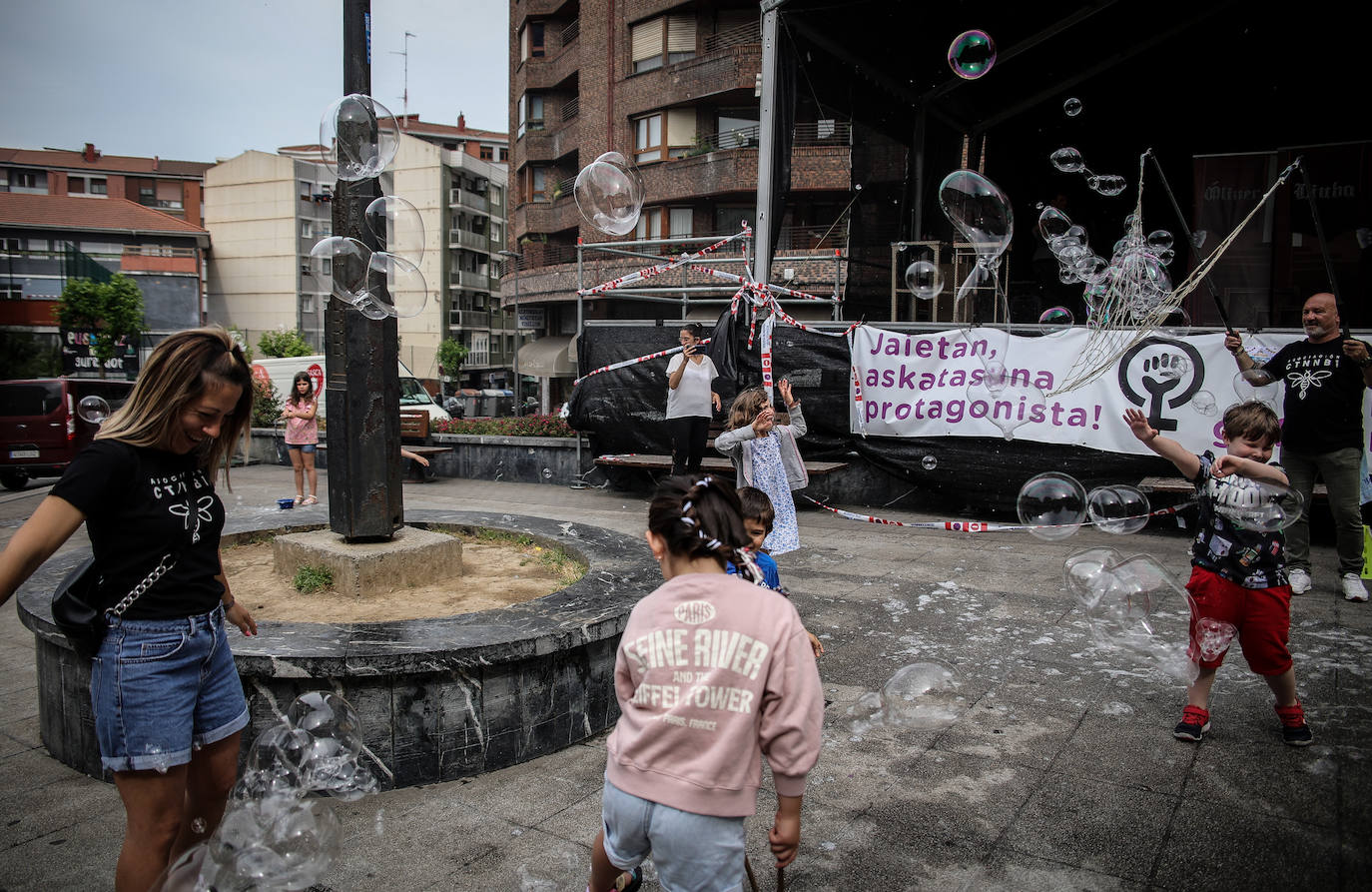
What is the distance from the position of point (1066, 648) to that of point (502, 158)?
80.2 metres

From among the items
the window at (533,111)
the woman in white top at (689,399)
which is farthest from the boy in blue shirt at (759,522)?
the window at (533,111)

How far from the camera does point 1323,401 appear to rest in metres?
6.00

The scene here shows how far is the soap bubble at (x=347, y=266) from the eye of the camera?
4.44 meters

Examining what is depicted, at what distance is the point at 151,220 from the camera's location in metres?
57.7

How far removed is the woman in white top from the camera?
9.03 meters

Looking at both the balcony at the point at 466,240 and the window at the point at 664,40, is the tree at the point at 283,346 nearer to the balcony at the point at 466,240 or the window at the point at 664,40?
the balcony at the point at 466,240

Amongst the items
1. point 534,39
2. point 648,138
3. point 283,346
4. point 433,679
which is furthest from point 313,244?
point 433,679

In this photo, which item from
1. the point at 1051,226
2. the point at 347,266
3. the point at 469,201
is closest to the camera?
the point at 347,266

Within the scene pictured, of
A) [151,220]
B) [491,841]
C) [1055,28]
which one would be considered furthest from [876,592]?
[151,220]

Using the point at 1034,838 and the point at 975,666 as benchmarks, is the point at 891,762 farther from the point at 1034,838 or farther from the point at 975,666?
the point at 975,666

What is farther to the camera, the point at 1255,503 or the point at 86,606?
the point at 1255,503

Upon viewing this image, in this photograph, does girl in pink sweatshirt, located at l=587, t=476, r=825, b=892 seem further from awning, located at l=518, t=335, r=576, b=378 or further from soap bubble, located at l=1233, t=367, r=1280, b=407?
awning, located at l=518, t=335, r=576, b=378

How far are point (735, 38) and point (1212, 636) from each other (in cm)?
3185

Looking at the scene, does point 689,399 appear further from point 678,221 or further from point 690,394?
point 678,221
